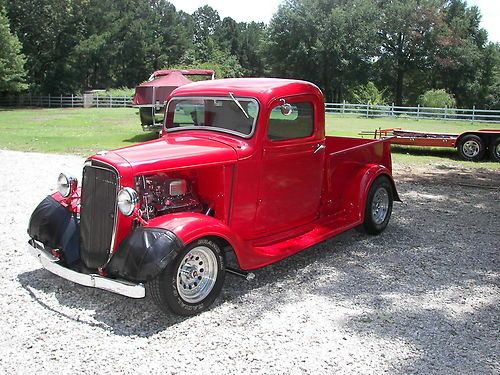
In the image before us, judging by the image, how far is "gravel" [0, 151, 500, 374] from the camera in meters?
3.73

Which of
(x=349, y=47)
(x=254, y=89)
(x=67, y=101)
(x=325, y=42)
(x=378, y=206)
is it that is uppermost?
(x=325, y=42)

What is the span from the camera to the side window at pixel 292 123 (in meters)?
5.30

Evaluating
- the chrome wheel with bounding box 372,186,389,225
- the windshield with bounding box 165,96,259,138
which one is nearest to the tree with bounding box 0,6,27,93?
the windshield with bounding box 165,96,259,138

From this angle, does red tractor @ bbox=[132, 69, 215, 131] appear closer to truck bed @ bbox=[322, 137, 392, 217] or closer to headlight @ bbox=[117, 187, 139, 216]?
truck bed @ bbox=[322, 137, 392, 217]

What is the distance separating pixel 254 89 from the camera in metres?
5.29

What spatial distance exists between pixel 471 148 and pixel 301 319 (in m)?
11.6

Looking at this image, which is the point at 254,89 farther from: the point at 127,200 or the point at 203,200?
the point at 127,200

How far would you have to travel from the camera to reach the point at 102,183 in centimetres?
449

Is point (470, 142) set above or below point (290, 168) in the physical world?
above

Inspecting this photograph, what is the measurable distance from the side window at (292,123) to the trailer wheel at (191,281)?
1.44m

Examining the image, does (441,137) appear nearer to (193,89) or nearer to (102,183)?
(193,89)

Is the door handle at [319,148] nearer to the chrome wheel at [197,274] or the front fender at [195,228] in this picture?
the front fender at [195,228]

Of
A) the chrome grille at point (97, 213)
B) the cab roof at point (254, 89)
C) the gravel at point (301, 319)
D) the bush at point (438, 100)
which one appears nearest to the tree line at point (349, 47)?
the bush at point (438, 100)

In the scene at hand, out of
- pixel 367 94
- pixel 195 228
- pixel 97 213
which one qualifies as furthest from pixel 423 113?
pixel 97 213
